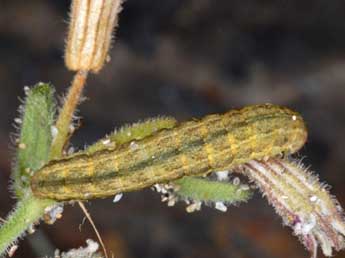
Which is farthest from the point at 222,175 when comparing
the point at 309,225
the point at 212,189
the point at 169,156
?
the point at 309,225

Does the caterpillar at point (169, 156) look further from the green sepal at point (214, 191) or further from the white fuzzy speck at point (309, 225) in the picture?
the white fuzzy speck at point (309, 225)

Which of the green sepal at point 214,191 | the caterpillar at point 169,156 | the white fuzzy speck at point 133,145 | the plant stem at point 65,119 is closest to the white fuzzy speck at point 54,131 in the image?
the plant stem at point 65,119

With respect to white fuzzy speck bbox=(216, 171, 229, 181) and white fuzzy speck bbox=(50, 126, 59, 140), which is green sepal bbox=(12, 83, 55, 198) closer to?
white fuzzy speck bbox=(50, 126, 59, 140)

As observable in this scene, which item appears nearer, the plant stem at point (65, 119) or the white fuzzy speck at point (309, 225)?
the white fuzzy speck at point (309, 225)

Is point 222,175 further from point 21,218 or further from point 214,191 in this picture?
point 21,218

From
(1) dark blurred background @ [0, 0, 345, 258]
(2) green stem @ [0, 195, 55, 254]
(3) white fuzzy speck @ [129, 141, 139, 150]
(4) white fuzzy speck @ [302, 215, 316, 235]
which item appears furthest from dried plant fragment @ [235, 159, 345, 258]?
(1) dark blurred background @ [0, 0, 345, 258]
